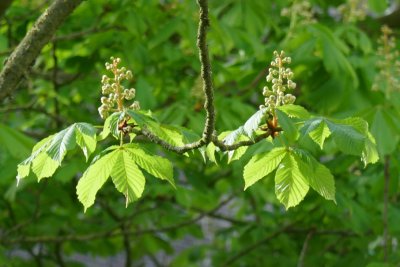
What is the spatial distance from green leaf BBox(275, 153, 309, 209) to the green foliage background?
3.03 ft

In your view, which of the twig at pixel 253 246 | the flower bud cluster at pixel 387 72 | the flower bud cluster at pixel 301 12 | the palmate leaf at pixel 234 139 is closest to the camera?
the palmate leaf at pixel 234 139

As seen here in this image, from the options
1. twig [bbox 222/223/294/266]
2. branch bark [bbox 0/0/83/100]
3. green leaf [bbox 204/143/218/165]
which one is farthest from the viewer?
twig [bbox 222/223/294/266]

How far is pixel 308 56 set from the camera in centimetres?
352

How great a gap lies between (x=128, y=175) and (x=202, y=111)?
1782 millimetres

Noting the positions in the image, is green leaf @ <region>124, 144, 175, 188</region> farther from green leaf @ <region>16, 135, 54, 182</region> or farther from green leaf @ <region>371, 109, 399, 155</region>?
green leaf @ <region>371, 109, 399, 155</region>

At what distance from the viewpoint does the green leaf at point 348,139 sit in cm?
182

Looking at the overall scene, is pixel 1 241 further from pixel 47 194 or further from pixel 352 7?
pixel 352 7

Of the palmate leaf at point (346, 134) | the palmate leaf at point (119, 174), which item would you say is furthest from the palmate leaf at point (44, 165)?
the palmate leaf at point (346, 134)

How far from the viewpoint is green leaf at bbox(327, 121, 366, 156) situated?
182 cm

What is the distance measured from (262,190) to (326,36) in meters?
1.53

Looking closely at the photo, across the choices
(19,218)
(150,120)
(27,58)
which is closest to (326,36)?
(27,58)

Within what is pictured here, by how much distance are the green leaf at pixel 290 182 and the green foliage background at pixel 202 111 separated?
3.03 ft

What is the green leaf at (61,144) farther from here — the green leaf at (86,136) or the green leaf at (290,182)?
the green leaf at (290,182)

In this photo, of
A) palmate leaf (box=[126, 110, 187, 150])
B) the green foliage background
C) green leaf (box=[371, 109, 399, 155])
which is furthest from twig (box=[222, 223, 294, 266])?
palmate leaf (box=[126, 110, 187, 150])
